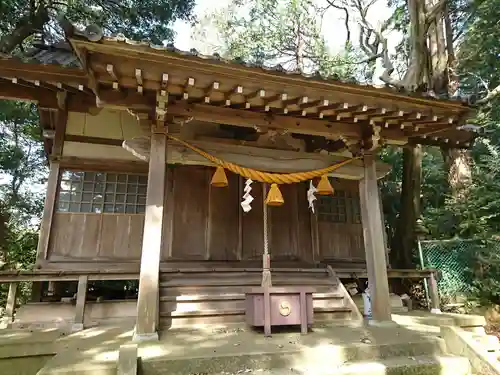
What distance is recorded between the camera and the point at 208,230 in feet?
20.7

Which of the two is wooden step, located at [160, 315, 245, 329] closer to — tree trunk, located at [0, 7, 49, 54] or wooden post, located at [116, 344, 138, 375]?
wooden post, located at [116, 344, 138, 375]

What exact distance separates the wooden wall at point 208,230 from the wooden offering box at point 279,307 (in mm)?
2239

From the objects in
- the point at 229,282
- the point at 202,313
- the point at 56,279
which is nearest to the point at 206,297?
the point at 202,313

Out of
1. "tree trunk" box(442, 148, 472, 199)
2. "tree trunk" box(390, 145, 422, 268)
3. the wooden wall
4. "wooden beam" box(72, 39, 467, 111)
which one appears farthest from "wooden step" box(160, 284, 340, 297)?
"tree trunk" box(442, 148, 472, 199)

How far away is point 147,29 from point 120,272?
8924 millimetres

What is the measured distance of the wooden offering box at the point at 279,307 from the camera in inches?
159

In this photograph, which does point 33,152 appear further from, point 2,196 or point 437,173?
point 437,173

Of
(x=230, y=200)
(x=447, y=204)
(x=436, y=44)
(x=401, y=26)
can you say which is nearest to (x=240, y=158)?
(x=230, y=200)

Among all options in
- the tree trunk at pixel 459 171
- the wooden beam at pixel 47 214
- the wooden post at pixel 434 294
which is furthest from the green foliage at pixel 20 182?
the tree trunk at pixel 459 171

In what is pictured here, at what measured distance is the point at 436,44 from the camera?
9.94 meters

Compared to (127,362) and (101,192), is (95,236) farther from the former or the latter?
(127,362)

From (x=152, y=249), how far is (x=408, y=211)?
688cm

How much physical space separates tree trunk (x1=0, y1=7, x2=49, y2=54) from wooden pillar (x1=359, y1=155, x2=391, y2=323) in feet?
30.9

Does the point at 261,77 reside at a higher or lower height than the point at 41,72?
lower
